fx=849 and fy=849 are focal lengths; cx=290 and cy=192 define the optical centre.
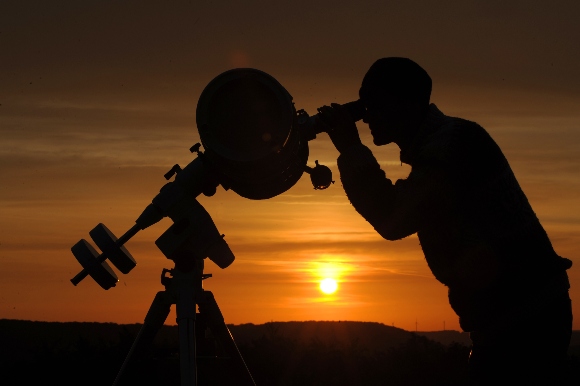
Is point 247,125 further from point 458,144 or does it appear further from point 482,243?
point 482,243

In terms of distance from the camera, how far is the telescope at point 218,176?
20.5ft

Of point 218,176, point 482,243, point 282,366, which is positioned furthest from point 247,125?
point 282,366

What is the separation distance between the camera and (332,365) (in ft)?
33.0

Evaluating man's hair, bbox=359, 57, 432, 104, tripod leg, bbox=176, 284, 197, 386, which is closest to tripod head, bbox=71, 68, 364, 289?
tripod leg, bbox=176, 284, 197, 386

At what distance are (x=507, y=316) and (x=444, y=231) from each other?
24.1 inches

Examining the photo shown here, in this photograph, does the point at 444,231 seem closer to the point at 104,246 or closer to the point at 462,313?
the point at 462,313

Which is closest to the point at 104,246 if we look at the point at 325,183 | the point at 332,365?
the point at 325,183

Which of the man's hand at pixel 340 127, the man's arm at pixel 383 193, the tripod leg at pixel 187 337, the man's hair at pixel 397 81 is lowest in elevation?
the tripod leg at pixel 187 337

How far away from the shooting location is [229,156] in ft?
20.9

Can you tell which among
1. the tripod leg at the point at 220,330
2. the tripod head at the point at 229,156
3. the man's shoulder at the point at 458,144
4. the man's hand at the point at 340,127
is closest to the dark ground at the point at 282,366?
the tripod leg at the point at 220,330

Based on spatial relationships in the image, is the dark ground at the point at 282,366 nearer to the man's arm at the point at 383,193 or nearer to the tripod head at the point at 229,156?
the tripod head at the point at 229,156

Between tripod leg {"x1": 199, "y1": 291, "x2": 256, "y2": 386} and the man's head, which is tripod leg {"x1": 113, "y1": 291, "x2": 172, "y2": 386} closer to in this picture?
tripod leg {"x1": 199, "y1": 291, "x2": 256, "y2": 386}

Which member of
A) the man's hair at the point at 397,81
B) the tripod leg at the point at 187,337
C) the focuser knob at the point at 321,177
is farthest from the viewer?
the focuser knob at the point at 321,177

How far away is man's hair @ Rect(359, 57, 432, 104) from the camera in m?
5.44
